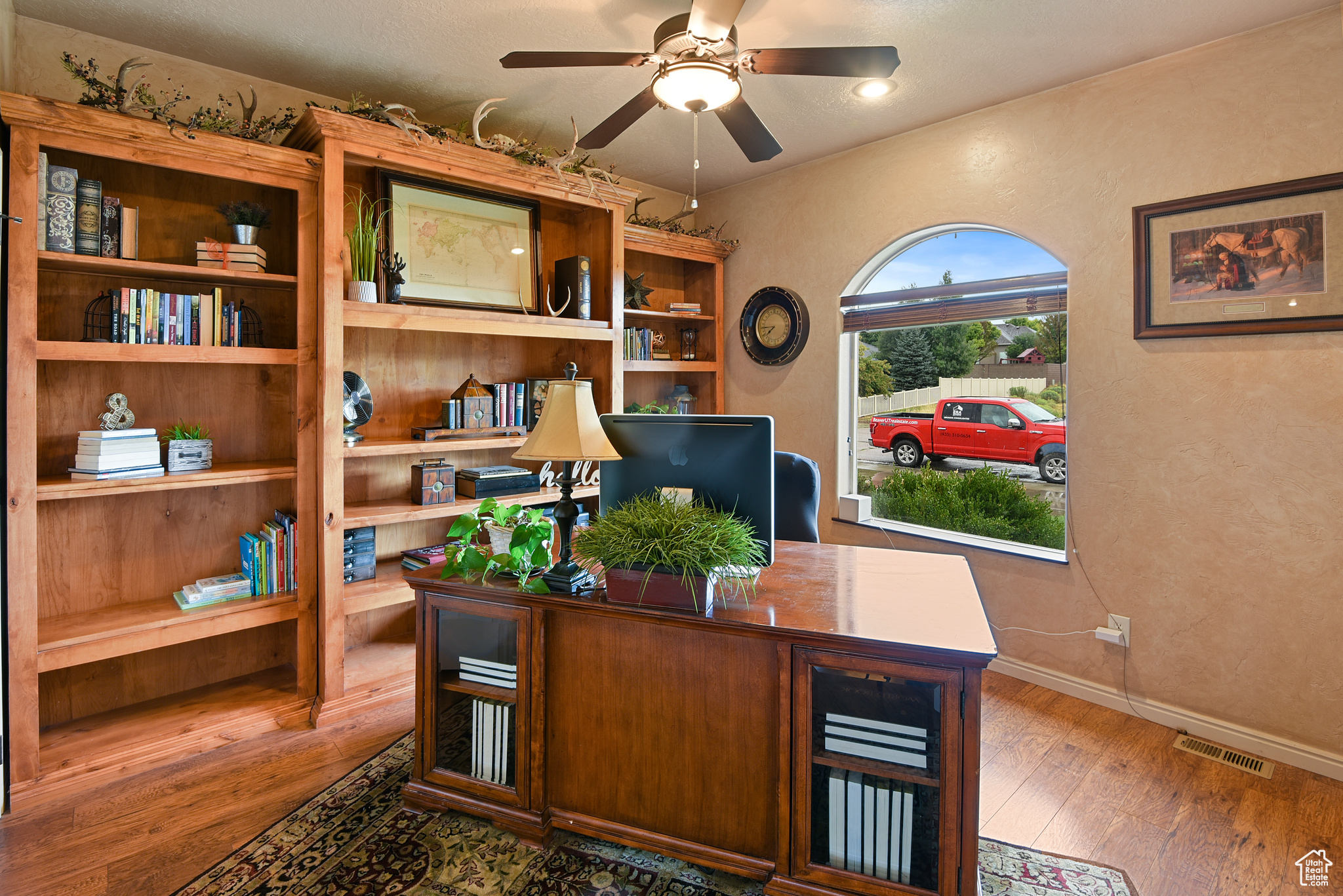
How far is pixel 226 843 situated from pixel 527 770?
3.07ft

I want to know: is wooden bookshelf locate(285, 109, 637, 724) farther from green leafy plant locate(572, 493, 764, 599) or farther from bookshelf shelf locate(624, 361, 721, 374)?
green leafy plant locate(572, 493, 764, 599)

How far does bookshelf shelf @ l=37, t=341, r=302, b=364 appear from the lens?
2215 millimetres

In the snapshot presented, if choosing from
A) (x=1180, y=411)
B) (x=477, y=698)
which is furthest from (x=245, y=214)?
(x=1180, y=411)

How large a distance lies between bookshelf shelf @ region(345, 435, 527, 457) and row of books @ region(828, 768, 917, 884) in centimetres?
183

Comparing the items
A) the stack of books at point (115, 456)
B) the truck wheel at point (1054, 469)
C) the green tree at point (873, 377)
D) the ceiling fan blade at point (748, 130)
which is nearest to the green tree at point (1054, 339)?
the truck wheel at point (1054, 469)

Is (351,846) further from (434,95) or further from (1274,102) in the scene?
(1274,102)

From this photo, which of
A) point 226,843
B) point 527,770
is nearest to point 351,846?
point 226,843

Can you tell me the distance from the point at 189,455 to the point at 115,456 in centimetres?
23

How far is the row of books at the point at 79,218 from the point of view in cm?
221

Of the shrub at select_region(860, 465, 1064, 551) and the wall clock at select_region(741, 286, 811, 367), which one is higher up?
the wall clock at select_region(741, 286, 811, 367)

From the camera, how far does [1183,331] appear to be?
2.62m

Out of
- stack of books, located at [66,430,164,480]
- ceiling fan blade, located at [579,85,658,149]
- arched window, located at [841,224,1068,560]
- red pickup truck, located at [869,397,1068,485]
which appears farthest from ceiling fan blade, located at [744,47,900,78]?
stack of books, located at [66,430,164,480]

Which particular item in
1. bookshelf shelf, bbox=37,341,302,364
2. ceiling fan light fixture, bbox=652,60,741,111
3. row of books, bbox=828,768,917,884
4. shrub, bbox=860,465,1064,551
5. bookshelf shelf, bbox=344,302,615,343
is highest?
ceiling fan light fixture, bbox=652,60,741,111

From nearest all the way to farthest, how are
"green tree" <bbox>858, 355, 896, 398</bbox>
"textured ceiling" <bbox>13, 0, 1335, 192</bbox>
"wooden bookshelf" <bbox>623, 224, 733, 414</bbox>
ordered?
"textured ceiling" <bbox>13, 0, 1335, 192</bbox> < "green tree" <bbox>858, 355, 896, 398</bbox> < "wooden bookshelf" <bbox>623, 224, 733, 414</bbox>
